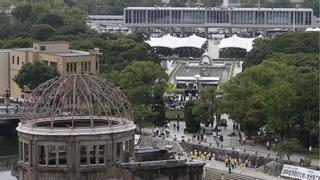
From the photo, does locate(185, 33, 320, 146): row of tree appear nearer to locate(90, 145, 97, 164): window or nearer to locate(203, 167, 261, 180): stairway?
locate(203, 167, 261, 180): stairway

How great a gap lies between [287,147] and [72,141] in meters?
20.0

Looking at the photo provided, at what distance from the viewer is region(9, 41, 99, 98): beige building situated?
77562mm

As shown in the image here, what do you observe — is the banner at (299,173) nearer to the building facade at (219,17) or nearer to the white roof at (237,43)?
the white roof at (237,43)

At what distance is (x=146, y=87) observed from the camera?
64.2 m

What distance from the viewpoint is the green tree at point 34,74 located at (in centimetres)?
7500

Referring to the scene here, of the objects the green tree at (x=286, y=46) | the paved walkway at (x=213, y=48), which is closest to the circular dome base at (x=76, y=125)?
the green tree at (x=286, y=46)

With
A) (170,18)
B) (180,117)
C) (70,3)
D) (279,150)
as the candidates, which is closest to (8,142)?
(180,117)

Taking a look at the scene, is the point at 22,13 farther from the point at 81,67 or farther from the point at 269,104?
the point at 269,104

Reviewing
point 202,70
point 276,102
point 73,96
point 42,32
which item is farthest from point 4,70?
point 73,96

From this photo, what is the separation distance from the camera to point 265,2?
174 meters

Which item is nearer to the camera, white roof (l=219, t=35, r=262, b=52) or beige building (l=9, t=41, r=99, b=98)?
beige building (l=9, t=41, r=99, b=98)

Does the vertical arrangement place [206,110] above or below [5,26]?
below

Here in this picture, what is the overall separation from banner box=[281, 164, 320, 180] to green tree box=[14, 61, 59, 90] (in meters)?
33.2

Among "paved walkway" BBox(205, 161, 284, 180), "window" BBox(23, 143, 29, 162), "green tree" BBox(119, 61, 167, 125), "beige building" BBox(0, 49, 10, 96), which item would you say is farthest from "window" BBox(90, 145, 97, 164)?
"beige building" BBox(0, 49, 10, 96)
